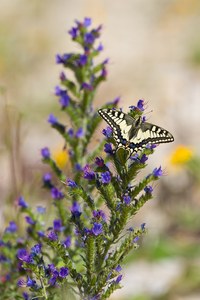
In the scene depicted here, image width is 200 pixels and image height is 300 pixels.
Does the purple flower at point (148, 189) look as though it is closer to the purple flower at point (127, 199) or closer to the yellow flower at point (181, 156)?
the purple flower at point (127, 199)

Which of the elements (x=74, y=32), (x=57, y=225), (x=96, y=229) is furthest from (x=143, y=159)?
(x=74, y=32)

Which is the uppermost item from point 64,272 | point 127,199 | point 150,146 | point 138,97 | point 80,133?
point 138,97

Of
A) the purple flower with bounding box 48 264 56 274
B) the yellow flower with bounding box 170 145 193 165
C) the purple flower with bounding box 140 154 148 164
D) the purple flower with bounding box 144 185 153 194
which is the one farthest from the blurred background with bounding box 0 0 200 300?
the purple flower with bounding box 48 264 56 274

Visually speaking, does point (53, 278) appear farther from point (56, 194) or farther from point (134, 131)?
point (56, 194)

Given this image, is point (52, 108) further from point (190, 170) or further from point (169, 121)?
point (190, 170)

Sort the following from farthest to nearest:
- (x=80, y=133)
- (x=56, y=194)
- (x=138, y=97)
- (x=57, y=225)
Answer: (x=138, y=97)
(x=80, y=133)
(x=56, y=194)
(x=57, y=225)

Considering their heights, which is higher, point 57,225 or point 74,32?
point 74,32

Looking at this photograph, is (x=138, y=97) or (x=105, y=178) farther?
(x=138, y=97)
